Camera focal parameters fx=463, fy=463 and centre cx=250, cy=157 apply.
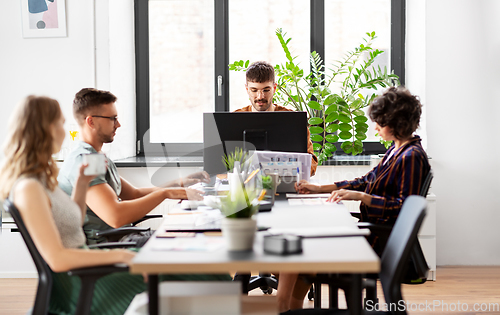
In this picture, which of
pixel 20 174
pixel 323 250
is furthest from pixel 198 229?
pixel 20 174

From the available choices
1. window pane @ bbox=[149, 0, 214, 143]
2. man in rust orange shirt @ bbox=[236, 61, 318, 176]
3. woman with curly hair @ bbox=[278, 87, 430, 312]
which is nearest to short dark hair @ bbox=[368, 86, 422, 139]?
woman with curly hair @ bbox=[278, 87, 430, 312]

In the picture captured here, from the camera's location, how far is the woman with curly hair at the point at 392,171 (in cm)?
193

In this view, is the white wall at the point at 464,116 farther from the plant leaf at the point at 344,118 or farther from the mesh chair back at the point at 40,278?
the mesh chair back at the point at 40,278

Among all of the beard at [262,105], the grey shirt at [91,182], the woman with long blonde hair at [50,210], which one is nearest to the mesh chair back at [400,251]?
the woman with long blonde hair at [50,210]

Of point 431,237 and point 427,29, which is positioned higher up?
point 427,29

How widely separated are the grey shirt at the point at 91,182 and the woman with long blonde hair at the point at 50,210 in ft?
1.04

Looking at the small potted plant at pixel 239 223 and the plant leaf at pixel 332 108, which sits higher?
the plant leaf at pixel 332 108

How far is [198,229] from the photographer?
5.03 feet

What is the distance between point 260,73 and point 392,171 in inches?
46.2

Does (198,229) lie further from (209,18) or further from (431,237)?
(209,18)

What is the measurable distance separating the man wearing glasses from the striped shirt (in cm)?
77

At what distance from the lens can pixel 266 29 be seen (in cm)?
400

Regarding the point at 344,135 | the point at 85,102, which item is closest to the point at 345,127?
the point at 344,135

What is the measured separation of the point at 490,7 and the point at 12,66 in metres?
3.53
